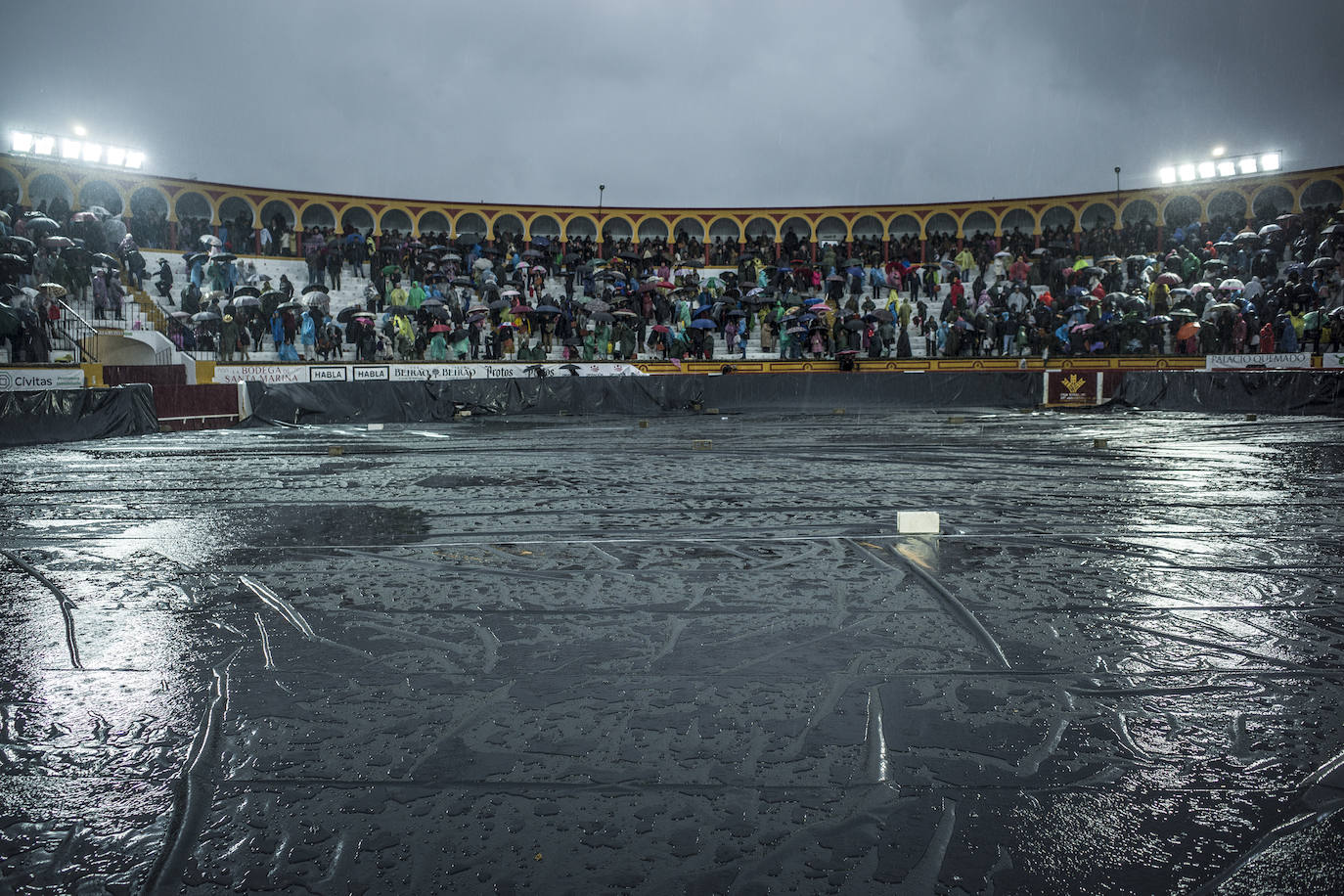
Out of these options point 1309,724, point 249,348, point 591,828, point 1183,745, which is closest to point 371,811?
point 591,828

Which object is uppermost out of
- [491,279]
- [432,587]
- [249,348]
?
[491,279]

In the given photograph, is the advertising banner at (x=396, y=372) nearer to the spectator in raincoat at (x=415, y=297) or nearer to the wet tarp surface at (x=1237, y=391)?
the spectator in raincoat at (x=415, y=297)

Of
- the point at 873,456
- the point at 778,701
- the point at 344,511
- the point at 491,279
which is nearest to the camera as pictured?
the point at 778,701

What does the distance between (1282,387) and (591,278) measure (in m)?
23.0

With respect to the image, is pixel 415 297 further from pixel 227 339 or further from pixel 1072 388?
pixel 1072 388

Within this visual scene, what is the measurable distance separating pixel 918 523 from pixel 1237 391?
1985 centimetres

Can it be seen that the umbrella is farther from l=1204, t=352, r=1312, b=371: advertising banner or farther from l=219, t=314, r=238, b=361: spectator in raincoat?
l=1204, t=352, r=1312, b=371: advertising banner

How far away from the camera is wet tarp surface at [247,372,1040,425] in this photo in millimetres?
21422

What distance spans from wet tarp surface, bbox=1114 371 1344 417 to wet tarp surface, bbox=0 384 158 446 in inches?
929

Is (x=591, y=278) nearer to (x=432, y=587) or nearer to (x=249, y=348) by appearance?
(x=249, y=348)

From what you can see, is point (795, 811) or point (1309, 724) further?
point (1309, 724)

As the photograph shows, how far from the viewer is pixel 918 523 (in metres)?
5.80

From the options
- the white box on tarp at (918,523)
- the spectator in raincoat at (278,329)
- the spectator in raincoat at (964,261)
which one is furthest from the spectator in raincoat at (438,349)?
the spectator in raincoat at (964,261)

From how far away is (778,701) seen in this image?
2846 mm
